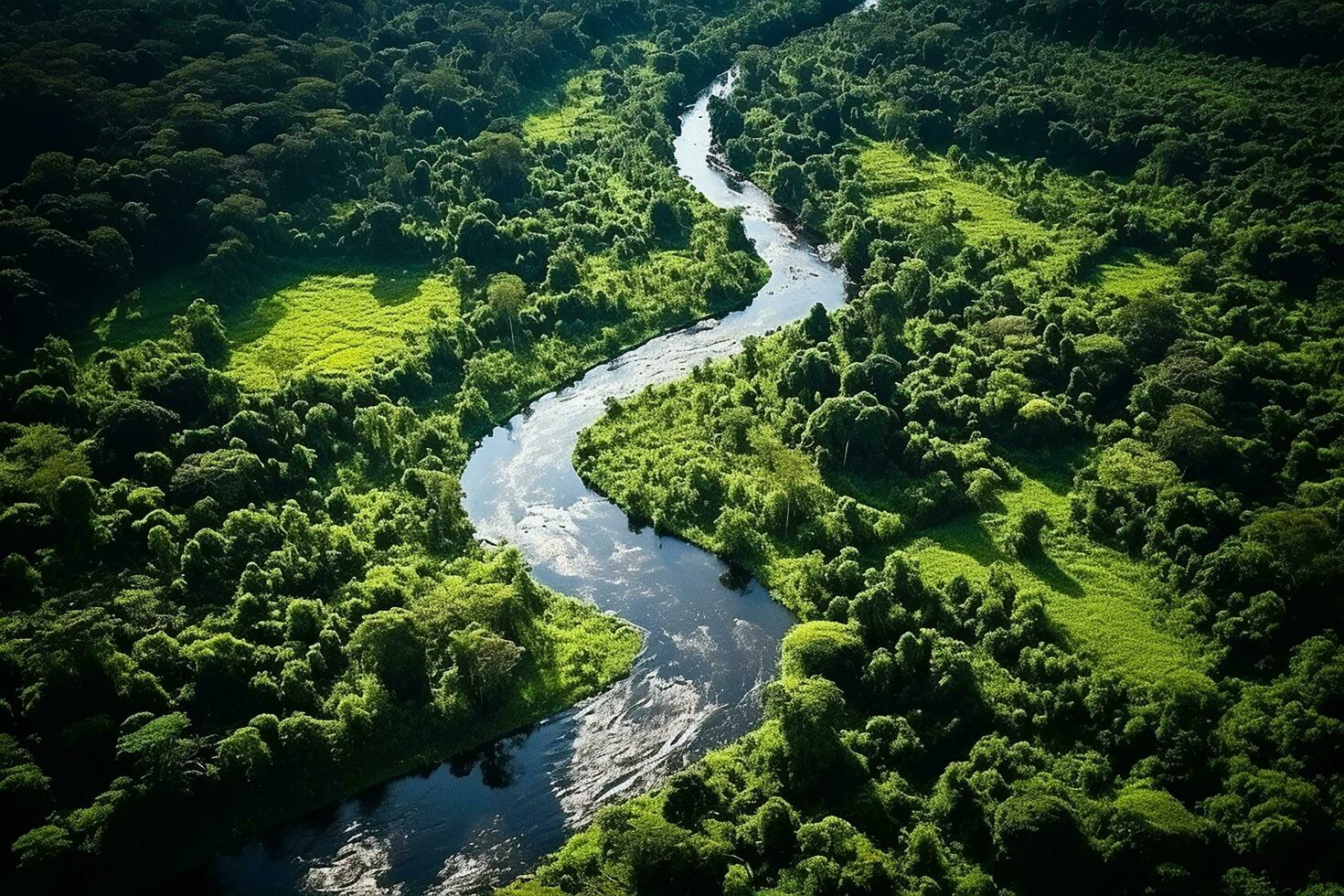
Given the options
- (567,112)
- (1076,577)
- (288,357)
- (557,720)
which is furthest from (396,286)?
(1076,577)

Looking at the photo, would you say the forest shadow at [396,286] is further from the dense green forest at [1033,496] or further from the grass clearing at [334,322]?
the dense green forest at [1033,496]

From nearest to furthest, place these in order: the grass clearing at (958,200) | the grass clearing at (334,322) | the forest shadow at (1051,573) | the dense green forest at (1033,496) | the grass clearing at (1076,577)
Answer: the dense green forest at (1033,496), the grass clearing at (1076,577), the forest shadow at (1051,573), the grass clearing at (334,322), the grass clearing at (958,200)

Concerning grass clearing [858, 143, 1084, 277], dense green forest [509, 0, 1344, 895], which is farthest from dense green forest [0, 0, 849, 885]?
grass clearing [858, 143, 1084, 277]

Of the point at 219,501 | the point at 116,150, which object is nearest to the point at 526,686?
the point at 219,501

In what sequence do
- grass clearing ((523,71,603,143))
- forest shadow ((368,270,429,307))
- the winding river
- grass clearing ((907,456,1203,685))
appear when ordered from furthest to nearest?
grass clearing ((523,71,603,143)), forest shadow ((368,270,429,307)), grass clearing ((907,456,1203,685)), the winding river

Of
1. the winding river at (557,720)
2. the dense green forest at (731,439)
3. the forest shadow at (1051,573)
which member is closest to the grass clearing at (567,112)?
the dense green forest at (731,439)

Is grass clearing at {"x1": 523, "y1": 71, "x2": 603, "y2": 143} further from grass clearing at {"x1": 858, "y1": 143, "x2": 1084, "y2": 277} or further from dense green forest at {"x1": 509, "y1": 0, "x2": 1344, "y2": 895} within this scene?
grass clearing at {"x1": 858, "y1": 143, "x2": 1084, "y2": 277}

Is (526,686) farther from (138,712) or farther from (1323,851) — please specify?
(1323,851)
